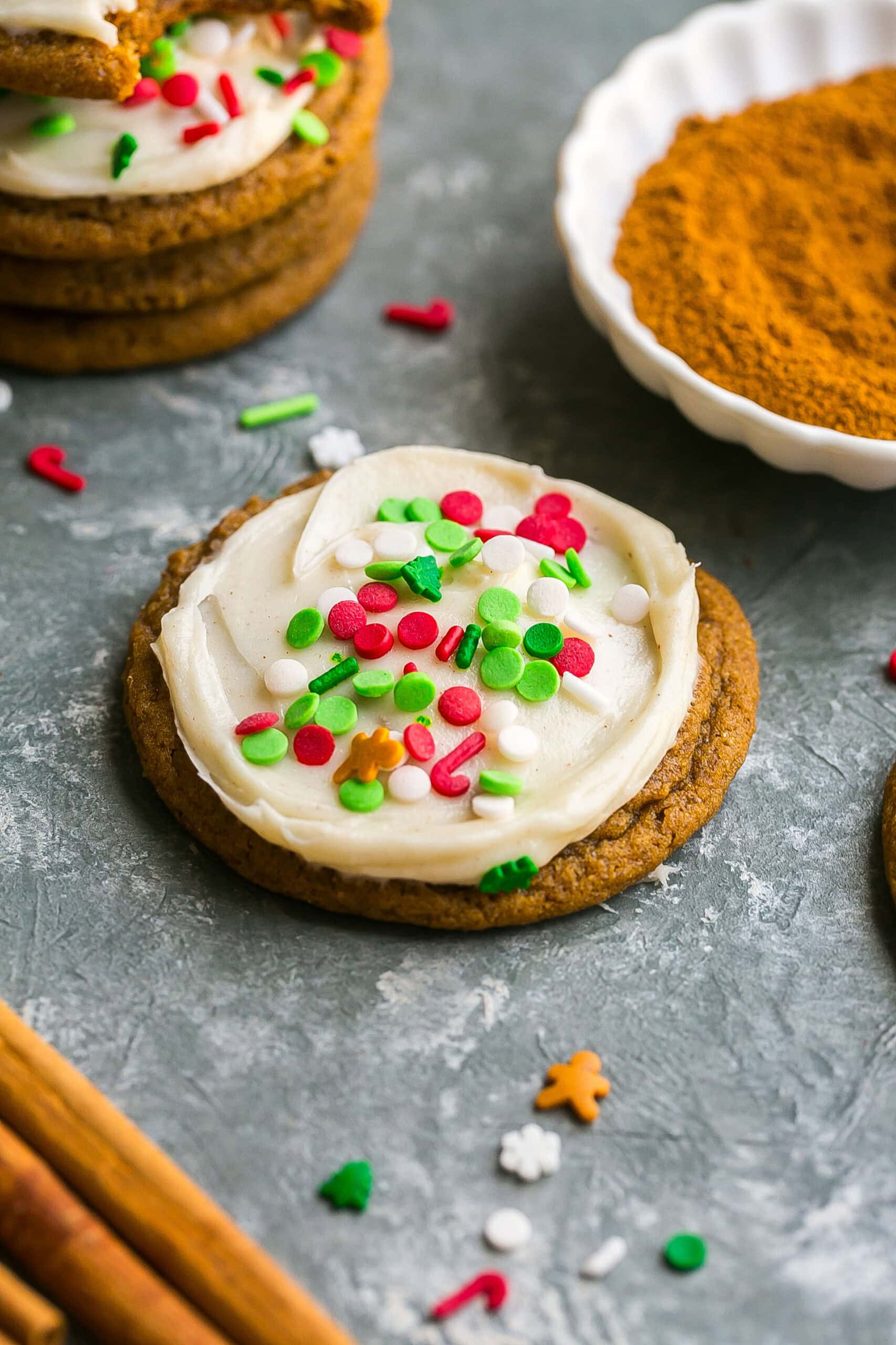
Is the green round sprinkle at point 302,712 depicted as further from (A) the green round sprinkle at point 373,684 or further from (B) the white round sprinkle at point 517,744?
(B) the white round sprinkle at point 517,744

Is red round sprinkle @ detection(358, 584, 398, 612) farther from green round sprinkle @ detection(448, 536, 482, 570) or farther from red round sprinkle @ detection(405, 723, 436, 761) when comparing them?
red round sprinkle @ detection(405, 723, 436, 761)

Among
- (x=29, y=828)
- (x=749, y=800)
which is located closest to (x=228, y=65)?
(x=29, y=828)

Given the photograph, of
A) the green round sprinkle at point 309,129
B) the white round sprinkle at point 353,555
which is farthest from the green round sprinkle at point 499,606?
the green round sprinkle at point 309,129

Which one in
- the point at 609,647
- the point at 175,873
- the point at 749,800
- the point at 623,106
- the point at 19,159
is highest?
the point at 19,159

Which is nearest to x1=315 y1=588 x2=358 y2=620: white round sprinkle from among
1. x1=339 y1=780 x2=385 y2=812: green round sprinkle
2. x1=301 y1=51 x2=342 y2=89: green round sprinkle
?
x1=339 y1=780 x2=385 y2=812: green round sprinkle

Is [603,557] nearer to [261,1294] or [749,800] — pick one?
[749,800]

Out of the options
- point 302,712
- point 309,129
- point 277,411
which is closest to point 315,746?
point 302,712

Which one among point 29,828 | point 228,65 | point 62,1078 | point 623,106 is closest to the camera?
point 62,1078

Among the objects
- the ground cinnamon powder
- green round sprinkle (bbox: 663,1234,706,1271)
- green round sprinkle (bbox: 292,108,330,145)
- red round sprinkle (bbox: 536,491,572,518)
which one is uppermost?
green round sprinkle (bbox: 292,108,330,145)
